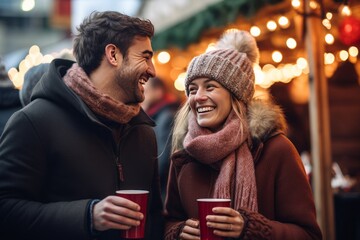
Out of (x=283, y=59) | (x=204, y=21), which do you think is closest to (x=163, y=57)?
(x=283, y=59)

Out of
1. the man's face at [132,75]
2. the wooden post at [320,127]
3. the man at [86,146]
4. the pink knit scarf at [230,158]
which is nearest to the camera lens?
the man at [86,146]

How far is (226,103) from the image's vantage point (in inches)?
141

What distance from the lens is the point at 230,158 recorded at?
3.47 meters

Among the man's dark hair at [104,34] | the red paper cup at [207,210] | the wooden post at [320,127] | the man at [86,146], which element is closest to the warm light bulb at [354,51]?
the wooden post at [320,127]

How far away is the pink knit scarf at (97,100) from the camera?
3348 mm

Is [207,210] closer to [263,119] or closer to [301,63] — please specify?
[263,119]

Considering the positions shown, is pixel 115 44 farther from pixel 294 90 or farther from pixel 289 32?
pixel 294 90

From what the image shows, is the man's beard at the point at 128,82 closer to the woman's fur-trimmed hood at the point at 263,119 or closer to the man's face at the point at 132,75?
the man's face at the point at 132,75

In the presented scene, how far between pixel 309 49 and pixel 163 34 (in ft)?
12.7

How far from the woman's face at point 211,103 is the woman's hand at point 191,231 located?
0.59 metres

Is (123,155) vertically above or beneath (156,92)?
beneath

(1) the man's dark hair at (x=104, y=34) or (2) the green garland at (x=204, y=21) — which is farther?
(2) the green garland at (x=204, y=21)

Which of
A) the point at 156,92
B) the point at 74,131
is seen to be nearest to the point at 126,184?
the point at 74,131

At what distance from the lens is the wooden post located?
5922 millimetres
